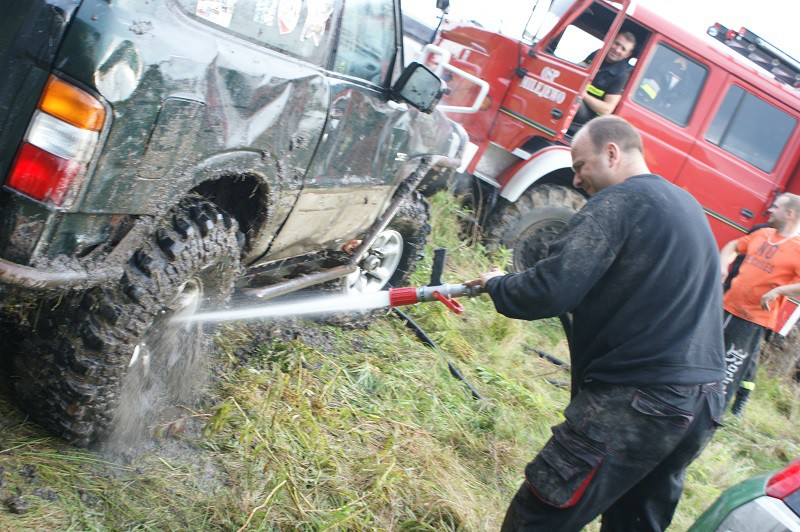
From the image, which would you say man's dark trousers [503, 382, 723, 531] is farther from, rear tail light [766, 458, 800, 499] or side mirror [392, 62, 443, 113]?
side mirror [392, 62, 443, 113]

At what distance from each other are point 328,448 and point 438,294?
2.98ft

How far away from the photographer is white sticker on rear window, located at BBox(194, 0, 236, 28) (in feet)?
8.36

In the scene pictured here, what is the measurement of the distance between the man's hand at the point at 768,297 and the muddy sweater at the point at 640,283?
3.26 meters

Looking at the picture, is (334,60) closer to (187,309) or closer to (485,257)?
(187,309)

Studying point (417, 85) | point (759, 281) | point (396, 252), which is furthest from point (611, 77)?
point (417, 85)

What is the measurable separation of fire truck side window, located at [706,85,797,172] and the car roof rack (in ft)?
2.23

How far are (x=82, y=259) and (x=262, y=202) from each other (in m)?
0.94

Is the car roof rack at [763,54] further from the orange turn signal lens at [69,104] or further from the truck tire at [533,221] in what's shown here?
the orange turn signal lens at [69,104]

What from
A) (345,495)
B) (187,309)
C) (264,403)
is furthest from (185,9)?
(345,495)

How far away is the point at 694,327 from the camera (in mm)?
2549

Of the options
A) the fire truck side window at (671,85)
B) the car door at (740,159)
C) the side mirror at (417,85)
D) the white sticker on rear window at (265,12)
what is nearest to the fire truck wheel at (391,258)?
the side mirror at (417,85)

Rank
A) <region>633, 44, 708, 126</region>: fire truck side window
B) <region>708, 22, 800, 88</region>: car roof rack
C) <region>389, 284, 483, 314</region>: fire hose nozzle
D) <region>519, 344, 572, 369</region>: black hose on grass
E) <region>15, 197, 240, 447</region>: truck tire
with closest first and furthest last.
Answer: <region>15, 197, 240, 447</region>: truck tire
<region>389, 284, 483, 314</region>: fire hose nozzle
<region>519, 344, 572, 369</region>: black hose on grass
<region>633, 44, 708, 126</region>: fire truck side window
<region>708, 22, 800, 88</region>: car roof rack

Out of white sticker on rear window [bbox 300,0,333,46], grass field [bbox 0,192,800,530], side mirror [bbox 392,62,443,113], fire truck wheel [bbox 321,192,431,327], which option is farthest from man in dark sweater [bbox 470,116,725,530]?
fire truck wheel [bbox 321,192,431,327]

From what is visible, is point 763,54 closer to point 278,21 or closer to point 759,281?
point 759,281
